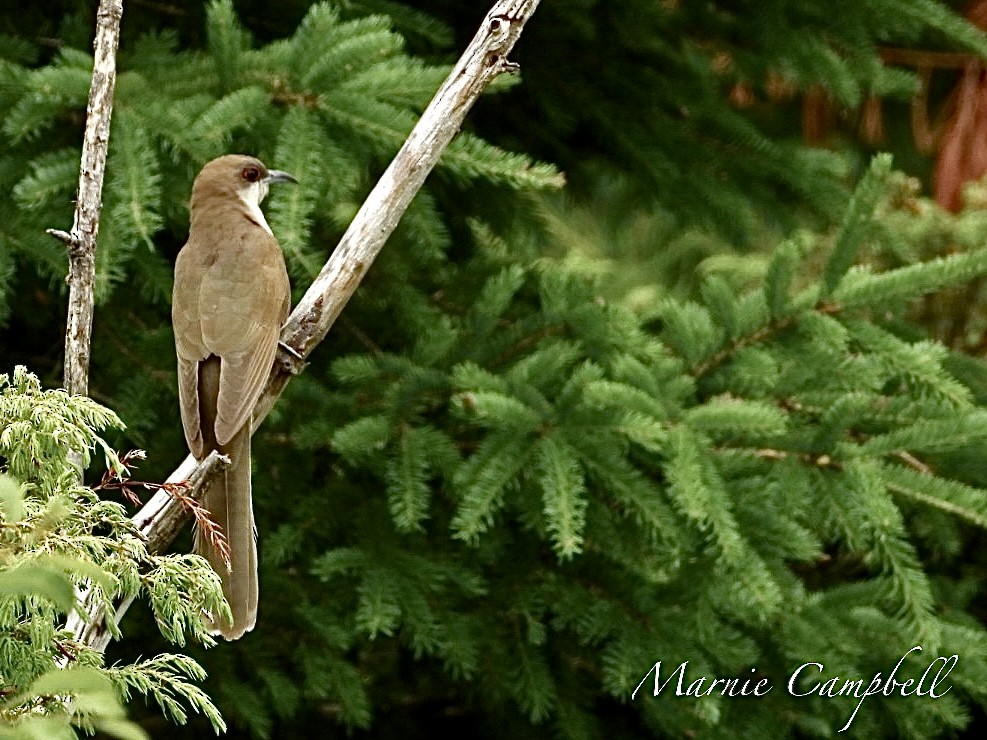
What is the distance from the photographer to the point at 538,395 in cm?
408

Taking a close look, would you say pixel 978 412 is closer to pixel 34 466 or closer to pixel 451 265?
pixel 451 265

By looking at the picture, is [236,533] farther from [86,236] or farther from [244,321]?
[86,236]

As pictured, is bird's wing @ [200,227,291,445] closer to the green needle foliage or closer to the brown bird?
the brown bird

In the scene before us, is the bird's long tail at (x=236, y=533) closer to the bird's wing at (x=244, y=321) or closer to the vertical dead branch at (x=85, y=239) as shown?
the bird's wing at (x=244, y=321)

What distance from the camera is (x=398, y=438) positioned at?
4.30 metres

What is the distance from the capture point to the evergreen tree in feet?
13.2

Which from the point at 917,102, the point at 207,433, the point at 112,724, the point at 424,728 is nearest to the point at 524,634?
the point at 424,728

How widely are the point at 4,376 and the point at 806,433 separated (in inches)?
96.6
